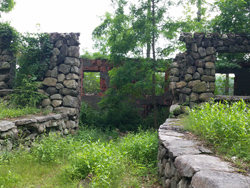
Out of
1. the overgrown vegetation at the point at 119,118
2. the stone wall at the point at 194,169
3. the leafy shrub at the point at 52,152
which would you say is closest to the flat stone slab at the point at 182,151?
the stone wall at the point at 194,169

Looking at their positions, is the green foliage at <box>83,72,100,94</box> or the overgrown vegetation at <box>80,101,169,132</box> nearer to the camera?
the overgrown vegetation at <box>80,101,169,132</box>

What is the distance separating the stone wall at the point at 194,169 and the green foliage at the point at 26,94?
4502 mm

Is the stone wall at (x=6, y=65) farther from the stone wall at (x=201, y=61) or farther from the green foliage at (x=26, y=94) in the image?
the stone wall at (x=201, y=61)

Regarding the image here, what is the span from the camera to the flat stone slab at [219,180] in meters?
1.74

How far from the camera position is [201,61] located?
7230 millimetres

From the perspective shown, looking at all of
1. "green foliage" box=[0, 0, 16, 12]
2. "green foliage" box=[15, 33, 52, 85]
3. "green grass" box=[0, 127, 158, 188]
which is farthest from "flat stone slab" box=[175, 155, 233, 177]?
"green foliage" box=[0, 0, 16, 12]

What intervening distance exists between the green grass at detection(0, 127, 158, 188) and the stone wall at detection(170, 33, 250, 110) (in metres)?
3.19

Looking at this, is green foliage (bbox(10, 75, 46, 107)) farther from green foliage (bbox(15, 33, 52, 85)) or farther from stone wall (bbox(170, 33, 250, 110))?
stone wall (bbox(170, 33, 250, 110))

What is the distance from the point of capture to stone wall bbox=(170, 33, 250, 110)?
7199 mm

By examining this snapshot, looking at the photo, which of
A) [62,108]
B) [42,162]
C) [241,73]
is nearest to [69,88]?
[62,108]

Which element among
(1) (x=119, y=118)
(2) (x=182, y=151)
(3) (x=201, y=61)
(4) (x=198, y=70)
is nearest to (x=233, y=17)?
(3) (x=201, y=61)

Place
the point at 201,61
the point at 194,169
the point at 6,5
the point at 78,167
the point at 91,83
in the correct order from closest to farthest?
the point at 194,169 < the point at 78,167 < the point at 201,61 < the point at 6,5 < the point at 91,83

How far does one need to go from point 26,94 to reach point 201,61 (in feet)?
17.6

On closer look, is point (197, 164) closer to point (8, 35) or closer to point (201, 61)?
point (201, 61)
